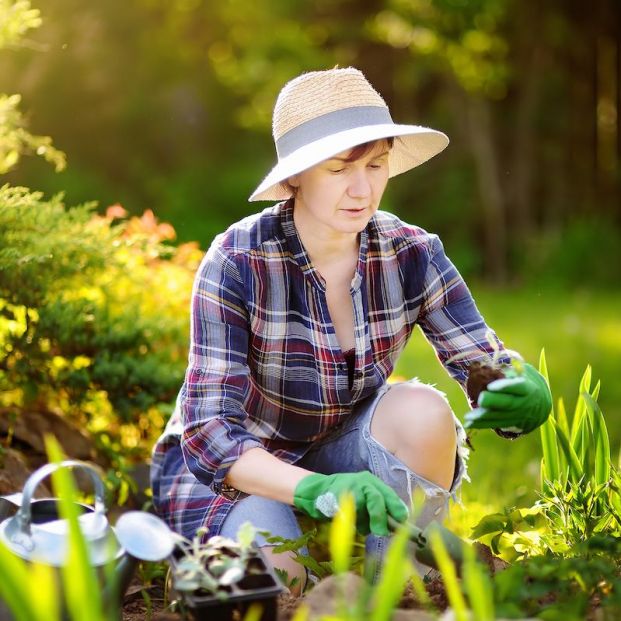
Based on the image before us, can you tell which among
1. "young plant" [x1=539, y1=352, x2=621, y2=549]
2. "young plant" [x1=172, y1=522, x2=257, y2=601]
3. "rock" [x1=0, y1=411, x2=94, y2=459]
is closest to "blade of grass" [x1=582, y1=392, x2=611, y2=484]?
"young plant" [x1=539, y1=352, x2=621, y2=549]

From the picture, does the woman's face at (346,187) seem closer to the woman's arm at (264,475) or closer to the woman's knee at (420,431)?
the woman's knee at (420,431)

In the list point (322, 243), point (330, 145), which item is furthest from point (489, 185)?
point (330, 145)

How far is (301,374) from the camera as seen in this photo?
2242 millimetres

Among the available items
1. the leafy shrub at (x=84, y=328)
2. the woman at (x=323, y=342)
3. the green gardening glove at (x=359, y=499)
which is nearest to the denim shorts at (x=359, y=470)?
the woman at (x=323, y=342)

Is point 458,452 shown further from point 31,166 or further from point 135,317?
point 31,166

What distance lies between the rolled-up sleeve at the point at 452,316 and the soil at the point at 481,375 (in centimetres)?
18

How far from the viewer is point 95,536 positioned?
1640 mm

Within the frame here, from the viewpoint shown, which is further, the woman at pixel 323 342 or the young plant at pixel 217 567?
the woman at pixel 323 342

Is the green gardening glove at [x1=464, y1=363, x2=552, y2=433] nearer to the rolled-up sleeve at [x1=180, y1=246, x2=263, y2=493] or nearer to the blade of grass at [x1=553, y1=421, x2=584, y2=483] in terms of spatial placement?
the blade of grass at [x1=553, y1=421, x2=584, y2=483]

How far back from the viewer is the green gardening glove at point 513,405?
1.94m

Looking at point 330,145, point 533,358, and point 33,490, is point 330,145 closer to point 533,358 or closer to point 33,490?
point 33,490

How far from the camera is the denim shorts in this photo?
216 cm

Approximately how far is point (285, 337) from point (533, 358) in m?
3.57


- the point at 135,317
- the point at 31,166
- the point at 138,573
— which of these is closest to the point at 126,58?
the point at 31,166
